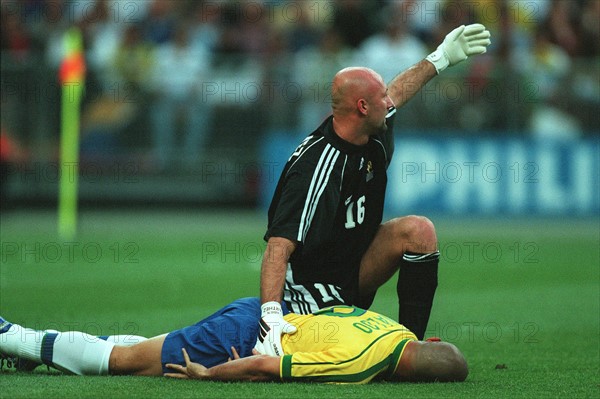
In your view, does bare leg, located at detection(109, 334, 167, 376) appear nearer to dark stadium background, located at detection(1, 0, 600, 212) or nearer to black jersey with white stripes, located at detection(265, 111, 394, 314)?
black jersey with white stripes, located at detection(265, 111, 394, 314)

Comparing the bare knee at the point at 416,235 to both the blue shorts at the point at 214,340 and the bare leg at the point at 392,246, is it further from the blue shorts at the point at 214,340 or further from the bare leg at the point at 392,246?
the blue shorts at the point at 214,340

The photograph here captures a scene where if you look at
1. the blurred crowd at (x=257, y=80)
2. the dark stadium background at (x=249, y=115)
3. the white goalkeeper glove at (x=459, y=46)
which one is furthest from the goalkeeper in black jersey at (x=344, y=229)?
the dark stadium background at (x=249, y=115)

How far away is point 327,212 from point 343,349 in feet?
2.82

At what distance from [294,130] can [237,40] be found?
2.12 meters

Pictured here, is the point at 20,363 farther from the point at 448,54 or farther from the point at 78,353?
the point at 448,54

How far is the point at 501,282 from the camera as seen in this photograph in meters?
11.1

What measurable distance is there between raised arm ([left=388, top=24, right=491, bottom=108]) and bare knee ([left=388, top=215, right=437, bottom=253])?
963mm

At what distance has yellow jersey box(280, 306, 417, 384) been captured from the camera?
5434mm

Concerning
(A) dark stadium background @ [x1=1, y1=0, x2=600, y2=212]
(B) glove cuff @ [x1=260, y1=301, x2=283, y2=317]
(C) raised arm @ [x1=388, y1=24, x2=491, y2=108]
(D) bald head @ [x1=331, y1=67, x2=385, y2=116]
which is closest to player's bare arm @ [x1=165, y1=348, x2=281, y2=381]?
(B) glove cuff @ [x1=260, y1=301, x2=283, y2=317]

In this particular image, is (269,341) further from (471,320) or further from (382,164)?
(471,320)

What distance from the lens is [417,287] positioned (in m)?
6.26

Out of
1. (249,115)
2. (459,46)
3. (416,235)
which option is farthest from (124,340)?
(249,115)

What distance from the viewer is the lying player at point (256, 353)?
5.46 metres

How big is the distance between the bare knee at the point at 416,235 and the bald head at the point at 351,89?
77cm
